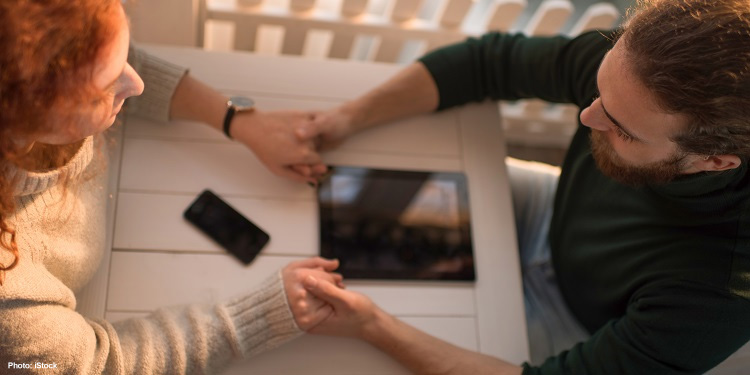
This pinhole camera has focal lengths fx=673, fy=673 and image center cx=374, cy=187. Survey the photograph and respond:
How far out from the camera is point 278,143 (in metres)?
1.20

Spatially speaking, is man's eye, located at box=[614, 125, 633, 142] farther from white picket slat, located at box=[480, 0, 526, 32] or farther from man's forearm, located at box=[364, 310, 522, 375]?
white picket slat, located at box=[480, 0, 526, 32]

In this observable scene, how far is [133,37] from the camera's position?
1396 millimetres

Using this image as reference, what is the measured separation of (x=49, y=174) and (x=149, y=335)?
29 cm

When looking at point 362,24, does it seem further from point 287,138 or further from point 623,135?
point 623,135

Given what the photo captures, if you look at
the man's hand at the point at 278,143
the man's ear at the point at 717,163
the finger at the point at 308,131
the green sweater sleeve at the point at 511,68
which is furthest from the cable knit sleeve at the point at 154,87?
the man's ear at the point at 717,163

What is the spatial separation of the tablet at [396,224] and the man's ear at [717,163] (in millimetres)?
446

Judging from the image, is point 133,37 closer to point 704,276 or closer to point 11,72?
point 11,72

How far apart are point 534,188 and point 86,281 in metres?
0.90

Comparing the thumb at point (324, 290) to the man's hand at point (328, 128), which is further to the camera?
the man's hand at point (328, 128)

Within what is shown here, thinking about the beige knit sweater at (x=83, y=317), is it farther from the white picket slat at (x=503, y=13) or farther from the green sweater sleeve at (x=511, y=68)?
the white picket slat at (x=503, y=13)

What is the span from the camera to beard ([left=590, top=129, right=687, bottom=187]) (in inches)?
37.3

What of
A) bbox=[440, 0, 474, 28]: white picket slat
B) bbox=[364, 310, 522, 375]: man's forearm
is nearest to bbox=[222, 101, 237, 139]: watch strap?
bbox=[364, 310, 522, 375]: man's forearm

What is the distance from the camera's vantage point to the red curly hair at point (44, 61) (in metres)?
0.65

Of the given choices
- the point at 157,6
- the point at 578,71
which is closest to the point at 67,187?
the point at 157,6
